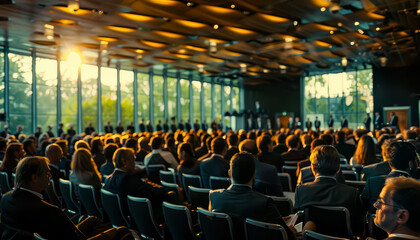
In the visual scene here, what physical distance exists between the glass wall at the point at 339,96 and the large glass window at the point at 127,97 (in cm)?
1309

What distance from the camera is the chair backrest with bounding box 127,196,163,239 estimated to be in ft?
11.1

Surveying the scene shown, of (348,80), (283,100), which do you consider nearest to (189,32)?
(348,80)

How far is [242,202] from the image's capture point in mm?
2611

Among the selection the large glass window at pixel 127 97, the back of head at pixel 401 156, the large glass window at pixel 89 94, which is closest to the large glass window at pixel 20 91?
the large glass window at pixel 89 94

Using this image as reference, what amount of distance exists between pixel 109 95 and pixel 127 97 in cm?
129

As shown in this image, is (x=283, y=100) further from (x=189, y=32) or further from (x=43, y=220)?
(x=43, y=220)

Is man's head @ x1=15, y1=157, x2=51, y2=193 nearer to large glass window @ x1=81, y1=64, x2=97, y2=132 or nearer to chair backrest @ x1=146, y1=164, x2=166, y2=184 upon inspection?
chair backrest @ x1=146, y1=164, x2=166, y2=184

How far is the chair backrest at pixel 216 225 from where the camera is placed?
8.51ft

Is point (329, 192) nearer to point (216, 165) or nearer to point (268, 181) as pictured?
point (268, 181)

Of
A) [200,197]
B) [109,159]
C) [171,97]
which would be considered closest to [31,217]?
[200,197]

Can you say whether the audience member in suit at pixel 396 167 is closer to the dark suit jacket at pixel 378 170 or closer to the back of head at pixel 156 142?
the dark suit jacket at pixel 378 170

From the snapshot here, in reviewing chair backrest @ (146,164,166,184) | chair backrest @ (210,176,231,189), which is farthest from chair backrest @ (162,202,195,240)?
chair backrest @ (146,164,166,184)

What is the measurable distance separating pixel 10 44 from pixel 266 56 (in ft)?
40.1

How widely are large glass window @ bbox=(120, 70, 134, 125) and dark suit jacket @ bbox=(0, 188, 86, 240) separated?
1920 cm
